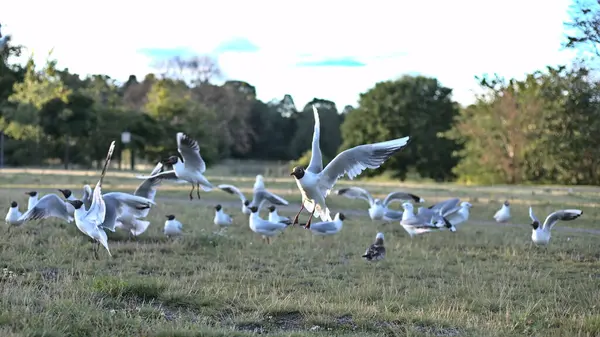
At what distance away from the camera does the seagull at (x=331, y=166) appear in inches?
334

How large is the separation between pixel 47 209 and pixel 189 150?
2601 millimetres

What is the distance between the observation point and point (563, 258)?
10.7 m

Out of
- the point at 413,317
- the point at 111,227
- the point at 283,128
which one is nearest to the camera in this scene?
the point at 413,317

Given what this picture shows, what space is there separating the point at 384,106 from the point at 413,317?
40304 mm

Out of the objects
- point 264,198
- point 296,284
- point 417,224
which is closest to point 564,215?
point 417,224

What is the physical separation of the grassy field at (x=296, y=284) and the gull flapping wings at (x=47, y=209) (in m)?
0.35

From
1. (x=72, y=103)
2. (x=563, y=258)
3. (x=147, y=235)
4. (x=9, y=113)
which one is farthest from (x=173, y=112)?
(x=563, y=258)

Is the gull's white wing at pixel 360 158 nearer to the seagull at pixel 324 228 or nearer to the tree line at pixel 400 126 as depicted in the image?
the seagull at pixel 324 228

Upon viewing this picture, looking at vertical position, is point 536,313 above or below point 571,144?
below

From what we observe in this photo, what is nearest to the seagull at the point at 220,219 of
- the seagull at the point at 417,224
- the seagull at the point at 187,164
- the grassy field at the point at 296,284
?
the grassy field at the point at 296,284

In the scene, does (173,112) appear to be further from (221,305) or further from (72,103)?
(221,305)

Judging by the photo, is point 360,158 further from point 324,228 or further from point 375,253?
point 324,228

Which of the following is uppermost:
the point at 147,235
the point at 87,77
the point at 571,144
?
the point at 87,77

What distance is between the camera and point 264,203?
15547 millimetres
